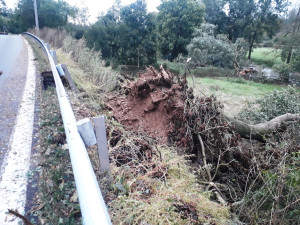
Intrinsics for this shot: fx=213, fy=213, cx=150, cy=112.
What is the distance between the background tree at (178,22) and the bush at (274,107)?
72.3ft

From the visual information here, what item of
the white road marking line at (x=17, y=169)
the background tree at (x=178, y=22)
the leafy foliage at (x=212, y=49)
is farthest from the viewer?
the background tree at (x=178, y=22)

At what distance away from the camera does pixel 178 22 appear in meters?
28.3

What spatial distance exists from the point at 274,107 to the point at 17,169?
7574 mm

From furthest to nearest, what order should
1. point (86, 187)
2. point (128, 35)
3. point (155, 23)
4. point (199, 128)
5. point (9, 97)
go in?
point (155, 23) < point (128, 35) < point (9, 97) < point (199, 128) < point (86, 187)

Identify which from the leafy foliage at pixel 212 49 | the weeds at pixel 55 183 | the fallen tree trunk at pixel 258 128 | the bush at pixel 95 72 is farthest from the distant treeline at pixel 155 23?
the weeds at pixel 55 183

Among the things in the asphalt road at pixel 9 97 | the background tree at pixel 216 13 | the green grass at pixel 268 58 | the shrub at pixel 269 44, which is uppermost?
the background tree at pixel 216 13

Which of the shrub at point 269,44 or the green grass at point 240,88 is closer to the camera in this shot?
the green grass at point 240,88

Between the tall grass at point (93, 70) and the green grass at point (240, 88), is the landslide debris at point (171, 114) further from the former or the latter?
the green grass at point (240, 88)

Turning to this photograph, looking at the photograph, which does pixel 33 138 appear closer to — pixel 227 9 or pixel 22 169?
pixel 22 169

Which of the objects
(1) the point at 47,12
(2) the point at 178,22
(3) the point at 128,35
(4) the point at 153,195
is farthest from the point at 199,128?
(1) the point at 47,12

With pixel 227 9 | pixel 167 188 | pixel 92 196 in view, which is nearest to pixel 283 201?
pixel 167 188

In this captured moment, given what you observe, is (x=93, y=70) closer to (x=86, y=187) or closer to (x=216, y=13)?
(x=86, y=187)

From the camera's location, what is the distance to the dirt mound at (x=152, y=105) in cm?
491

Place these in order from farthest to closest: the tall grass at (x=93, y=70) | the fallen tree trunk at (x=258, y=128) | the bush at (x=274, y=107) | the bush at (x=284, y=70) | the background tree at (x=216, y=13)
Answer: the background tree at (x=216, y=13)
the bush at (x=284, y=70)
the tall grass at (x=93, y=70)
the bush at (x=274, y=107)
the fallen tree trunk at (x=258, y=128)
